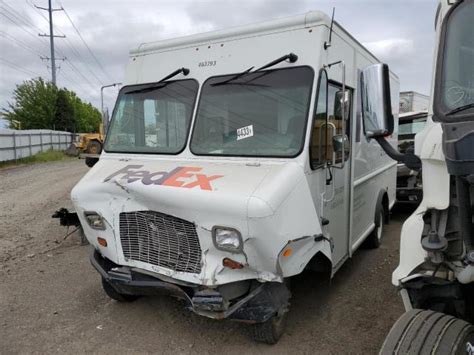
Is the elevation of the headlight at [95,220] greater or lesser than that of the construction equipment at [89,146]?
lesser

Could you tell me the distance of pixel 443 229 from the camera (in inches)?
90.0

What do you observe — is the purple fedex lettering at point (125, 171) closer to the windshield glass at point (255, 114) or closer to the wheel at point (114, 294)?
the windshield glass at point (255, 114)

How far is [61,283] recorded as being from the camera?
5.14m

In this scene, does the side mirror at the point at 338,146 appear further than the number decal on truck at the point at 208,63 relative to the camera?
No

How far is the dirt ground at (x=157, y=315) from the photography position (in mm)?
Result: 3709

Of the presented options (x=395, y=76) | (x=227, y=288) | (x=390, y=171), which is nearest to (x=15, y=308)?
(x=227, y=288)

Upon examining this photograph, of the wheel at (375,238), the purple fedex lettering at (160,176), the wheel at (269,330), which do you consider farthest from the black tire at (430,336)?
the wheel at (375,238)

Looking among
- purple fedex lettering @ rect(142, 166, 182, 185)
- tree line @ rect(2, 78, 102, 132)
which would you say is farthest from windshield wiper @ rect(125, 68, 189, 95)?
tree line @ rect(2, 78, 102, 132)

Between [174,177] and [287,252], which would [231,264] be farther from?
[174,177]

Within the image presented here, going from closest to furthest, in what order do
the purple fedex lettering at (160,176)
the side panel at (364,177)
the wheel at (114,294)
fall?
the purple fedex lettering at (160,176) < the wheel at (114,294) < the side panel at (364,177)

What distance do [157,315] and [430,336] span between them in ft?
9.51

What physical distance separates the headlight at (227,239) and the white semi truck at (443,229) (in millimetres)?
1099

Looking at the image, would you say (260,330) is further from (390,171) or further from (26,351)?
(390,171)

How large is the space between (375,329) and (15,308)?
3690 millimetres
